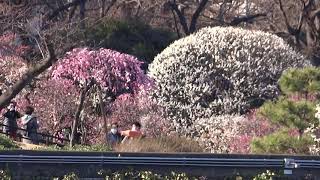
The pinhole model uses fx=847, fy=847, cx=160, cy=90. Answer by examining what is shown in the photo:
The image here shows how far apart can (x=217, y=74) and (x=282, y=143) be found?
657cm

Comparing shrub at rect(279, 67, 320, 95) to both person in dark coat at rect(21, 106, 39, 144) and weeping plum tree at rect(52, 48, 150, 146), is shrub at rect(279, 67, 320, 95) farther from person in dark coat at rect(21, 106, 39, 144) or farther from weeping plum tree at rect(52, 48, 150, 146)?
person in dark coat at rect(21, 106, 39, 144)

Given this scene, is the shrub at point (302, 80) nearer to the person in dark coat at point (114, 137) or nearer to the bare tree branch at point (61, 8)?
the person in dark coat at point (114, 137)

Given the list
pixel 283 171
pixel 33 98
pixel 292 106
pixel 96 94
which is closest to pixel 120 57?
pixel 96 94

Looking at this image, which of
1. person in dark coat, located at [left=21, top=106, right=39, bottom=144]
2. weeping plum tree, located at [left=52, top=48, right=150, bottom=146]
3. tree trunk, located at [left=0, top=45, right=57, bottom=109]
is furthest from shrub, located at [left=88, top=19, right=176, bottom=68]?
tree trunk, located at [left=0, top=45, right=57, bottom=109]

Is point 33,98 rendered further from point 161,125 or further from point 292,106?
point 292,106

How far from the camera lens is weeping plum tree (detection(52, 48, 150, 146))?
20.0 meters

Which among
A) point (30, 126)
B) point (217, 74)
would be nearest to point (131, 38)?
point (217, 74)

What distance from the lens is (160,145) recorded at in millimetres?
16547

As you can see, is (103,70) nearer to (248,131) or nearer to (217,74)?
Answer: (217,74)

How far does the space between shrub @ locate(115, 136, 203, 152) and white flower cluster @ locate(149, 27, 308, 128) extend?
299cm

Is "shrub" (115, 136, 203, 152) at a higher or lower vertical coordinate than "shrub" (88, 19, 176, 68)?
lower

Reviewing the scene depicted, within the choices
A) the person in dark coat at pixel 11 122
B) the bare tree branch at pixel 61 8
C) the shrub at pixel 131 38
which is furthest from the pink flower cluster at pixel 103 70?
the bare tree branch at pixel 61 8

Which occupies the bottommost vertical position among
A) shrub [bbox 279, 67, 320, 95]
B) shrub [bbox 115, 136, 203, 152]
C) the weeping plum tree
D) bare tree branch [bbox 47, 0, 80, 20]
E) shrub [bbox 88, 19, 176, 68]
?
shrub [bbox 115, 136, 203, 152]

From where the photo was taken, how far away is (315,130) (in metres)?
16.2
